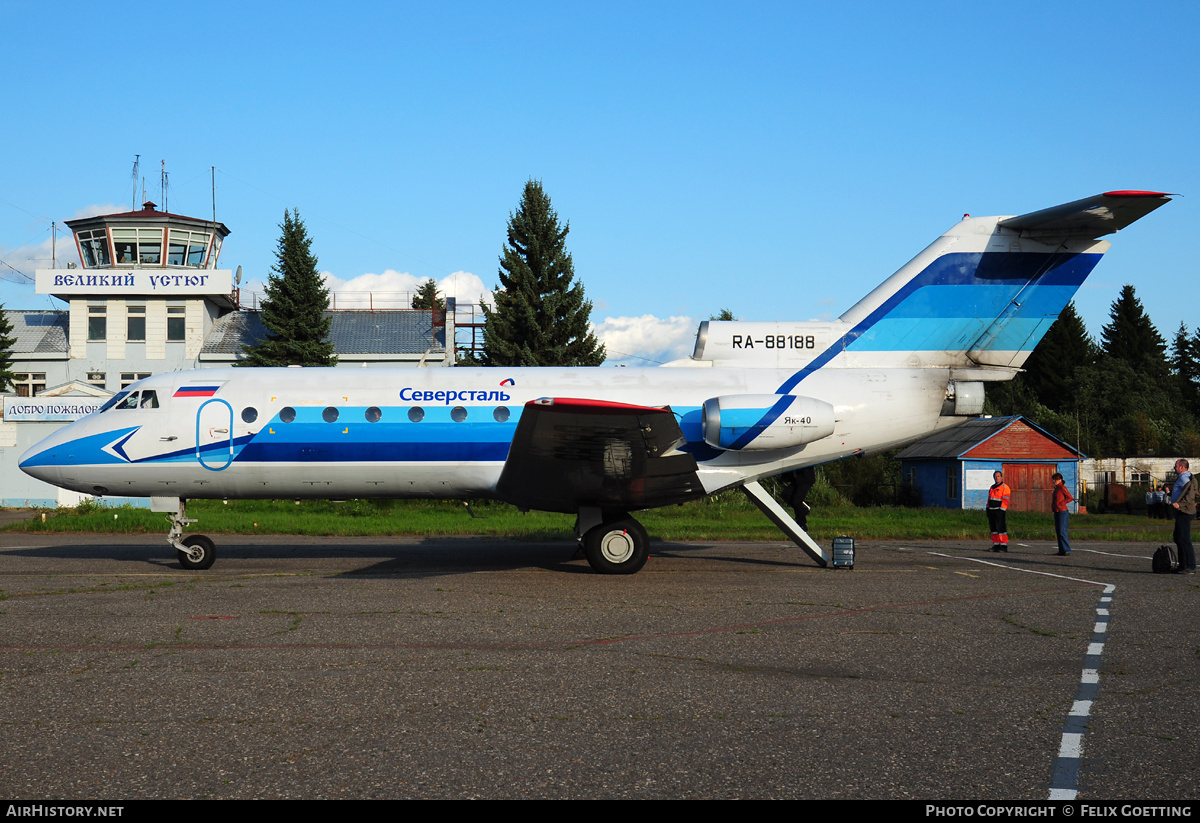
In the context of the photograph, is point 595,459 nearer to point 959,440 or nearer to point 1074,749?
point 1074,749

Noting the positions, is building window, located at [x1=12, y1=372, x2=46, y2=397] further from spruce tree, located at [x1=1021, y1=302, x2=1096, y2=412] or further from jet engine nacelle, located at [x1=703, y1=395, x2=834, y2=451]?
spruce tree, located at [x1=1021, y1=302, x2=1096, y2=412]

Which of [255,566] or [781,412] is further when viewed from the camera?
[255,566]

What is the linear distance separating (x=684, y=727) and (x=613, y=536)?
8.39 m

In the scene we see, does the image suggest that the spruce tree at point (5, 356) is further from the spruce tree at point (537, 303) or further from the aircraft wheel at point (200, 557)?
the aircraft wheel at point (200, 557)

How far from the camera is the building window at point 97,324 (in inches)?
1719

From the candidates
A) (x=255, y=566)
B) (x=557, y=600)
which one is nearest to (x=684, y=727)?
(x=557, y=600)

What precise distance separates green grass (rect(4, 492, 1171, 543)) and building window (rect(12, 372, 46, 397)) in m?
18.3

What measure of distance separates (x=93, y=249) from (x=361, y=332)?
40.9 ft

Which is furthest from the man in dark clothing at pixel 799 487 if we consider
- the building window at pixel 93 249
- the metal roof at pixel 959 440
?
the building window at pixel 93 249

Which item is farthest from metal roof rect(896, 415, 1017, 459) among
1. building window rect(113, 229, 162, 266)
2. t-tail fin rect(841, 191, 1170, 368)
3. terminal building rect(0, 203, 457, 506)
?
building window rect(113, 229, 162, 266)

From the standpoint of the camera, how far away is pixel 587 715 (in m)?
6.15

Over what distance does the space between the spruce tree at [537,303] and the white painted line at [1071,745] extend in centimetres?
3503

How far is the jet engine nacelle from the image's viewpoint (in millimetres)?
13945
